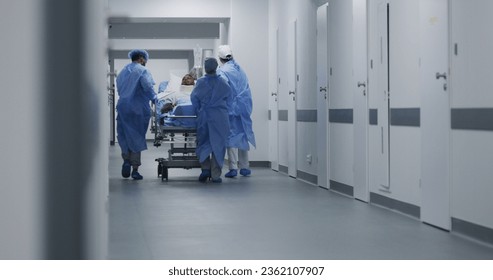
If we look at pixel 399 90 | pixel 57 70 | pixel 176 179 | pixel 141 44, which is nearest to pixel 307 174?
pixel 176 179

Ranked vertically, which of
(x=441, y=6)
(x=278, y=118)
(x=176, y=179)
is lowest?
(x=176, y=179)

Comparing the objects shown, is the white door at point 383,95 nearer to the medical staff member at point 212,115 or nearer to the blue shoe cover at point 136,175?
the medical staff member at point 212,115

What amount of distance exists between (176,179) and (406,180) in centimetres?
422

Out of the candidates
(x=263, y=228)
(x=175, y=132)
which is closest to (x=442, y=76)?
(x=263, y=228)

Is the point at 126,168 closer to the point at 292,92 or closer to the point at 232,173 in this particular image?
the point at 232,173

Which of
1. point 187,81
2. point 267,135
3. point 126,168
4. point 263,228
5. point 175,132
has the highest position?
point 187,81

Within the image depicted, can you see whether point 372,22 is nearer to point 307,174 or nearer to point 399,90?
point 399,90

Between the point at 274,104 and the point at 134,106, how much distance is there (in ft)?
8.37

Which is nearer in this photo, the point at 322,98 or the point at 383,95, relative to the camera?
the point at 383,95

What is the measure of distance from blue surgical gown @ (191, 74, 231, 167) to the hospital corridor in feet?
0.06

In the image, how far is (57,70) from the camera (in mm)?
557

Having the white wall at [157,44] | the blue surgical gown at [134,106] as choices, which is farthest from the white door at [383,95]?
the white wall at [157,44]

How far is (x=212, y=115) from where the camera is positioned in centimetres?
868

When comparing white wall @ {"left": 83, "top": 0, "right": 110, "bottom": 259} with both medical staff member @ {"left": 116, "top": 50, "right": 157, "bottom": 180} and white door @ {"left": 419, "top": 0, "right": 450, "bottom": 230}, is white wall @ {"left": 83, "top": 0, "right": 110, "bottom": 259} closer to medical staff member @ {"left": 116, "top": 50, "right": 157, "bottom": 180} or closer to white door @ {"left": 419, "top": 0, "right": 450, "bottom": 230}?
white door @ {"left": 419, "top": 0, "right": 450, "bottom": 230}
